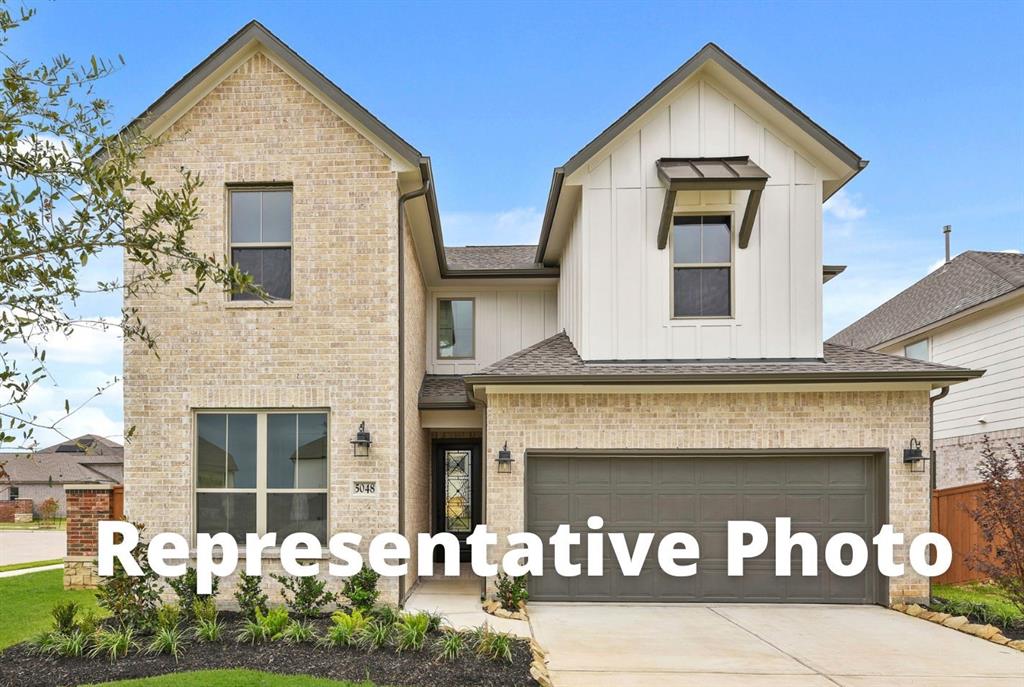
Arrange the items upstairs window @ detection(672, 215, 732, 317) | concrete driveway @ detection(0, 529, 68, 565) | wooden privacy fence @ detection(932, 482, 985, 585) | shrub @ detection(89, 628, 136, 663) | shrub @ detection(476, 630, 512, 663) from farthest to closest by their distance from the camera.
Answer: concrete driveway @ detection(0, 529, 68, 565), wooden privacy fence @ detection(932, 482, 985, 585), upstairs window @ detection(672, 215, 732, 317), shrub @ detection(89, 628, 136, 663), shrub @ detection(476, 630, 512, 663)

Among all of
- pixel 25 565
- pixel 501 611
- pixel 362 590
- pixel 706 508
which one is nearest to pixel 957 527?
pixel 706 508

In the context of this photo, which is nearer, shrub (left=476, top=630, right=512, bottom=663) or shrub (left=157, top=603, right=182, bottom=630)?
shrub (left=476, top=630, right=512, bottom=663)

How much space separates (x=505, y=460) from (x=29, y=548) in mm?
18237

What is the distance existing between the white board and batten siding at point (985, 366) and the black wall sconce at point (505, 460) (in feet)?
35.0

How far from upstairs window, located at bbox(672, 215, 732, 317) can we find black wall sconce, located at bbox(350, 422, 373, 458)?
4.88m

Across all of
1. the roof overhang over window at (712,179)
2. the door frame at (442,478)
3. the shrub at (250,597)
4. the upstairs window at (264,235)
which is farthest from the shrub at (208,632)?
the roof overhang over window at (712,179)

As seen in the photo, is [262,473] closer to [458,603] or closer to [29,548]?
[458,603]

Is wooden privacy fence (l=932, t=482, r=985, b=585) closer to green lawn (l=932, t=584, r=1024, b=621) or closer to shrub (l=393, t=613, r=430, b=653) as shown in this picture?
green lawn (l=932, t=584, r=1024, b=621)

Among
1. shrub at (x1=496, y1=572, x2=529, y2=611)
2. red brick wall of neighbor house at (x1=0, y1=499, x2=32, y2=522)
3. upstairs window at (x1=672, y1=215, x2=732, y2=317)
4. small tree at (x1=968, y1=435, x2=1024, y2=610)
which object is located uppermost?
upstairs window at (x1=672, y1=215, x2=732, y2=317)

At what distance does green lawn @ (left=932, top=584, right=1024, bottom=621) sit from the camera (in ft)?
33.8

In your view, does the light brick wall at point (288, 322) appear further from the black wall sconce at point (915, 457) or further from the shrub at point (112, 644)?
the black wall sconce at point (915, 457)

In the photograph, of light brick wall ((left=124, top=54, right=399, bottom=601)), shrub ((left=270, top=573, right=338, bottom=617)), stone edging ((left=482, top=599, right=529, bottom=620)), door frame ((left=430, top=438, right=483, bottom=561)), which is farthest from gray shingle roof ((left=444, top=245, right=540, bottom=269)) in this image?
shrub ((left=270, top=573, right=338, bottom=617))

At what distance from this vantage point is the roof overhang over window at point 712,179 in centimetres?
1055

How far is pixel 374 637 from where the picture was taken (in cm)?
757
